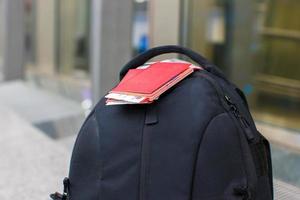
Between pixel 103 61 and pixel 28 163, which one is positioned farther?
pixel 103 61

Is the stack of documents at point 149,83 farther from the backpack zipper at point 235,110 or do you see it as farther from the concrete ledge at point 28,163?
the concrete ledge at point 28,163

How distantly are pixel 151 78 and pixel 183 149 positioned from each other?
0.20 metres

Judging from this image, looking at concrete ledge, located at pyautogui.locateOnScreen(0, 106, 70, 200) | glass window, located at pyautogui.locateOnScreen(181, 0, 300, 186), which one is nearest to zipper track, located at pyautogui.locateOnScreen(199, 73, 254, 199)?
concrete ledge, located at pyautogui.locateOnScreen(0, 106, 70, 200)

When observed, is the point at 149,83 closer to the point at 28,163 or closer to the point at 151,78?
the point at 151,78

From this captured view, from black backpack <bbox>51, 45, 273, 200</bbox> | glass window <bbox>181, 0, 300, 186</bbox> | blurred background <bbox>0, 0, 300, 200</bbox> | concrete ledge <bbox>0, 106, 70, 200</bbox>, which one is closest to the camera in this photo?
black backpack <bbox>51, 45, 273, 200</bbox>

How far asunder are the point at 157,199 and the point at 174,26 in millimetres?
2084

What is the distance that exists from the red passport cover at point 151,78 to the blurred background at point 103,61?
2.77 ft

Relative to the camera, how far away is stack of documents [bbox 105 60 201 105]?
113 centimetres

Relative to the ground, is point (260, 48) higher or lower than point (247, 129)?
lower

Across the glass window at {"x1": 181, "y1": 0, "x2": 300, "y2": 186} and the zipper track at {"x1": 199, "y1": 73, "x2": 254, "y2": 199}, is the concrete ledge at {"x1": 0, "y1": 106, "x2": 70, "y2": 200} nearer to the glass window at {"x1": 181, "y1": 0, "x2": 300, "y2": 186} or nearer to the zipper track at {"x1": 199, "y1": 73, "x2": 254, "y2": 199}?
the zipper track at {"x1": 199, "y1": 73, "x2": 254, "y2": 199}

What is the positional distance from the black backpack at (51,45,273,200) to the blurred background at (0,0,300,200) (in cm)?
77

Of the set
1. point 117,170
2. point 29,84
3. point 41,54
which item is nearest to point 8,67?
point 29,84

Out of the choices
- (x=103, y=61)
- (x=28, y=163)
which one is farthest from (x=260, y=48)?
(x=28, y=163)

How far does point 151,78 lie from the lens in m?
1.18
